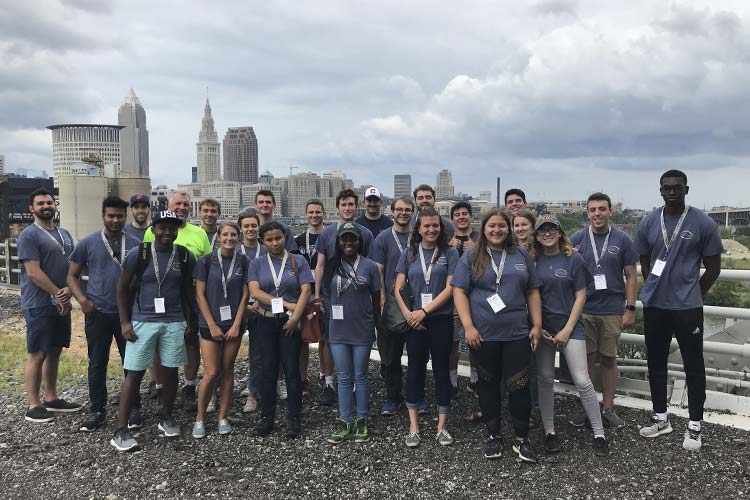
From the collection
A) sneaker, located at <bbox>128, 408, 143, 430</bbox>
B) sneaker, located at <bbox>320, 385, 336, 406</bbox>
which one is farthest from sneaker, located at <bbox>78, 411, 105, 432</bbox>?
sneaker, located at <bbox>320, 385, 336, 406</bbox>

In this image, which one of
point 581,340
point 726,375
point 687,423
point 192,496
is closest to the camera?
point 192,496

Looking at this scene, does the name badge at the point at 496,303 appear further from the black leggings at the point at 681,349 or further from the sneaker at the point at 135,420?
the sneaker at the point at 135,420

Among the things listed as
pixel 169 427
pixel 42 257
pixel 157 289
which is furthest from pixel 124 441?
pixel 42 257

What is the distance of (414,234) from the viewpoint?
15.3ft

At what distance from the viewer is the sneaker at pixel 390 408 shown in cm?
504

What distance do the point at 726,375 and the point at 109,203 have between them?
667 centimetres

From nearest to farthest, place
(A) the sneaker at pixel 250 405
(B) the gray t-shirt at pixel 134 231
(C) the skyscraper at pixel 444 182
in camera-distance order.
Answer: (B) the gray t-shirt at pixel 134 231 → (A) the sneaker at pixel 250 405 → (C) the skyscraper at pixel 444 182

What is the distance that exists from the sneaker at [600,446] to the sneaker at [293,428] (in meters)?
2.42

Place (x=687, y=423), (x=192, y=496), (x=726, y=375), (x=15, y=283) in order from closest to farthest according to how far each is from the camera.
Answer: (x=192, y=496), (x=687, y=423), (x=726, y=375), (x=15, y=283)

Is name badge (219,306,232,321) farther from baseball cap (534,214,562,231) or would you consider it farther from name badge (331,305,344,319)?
baseball cap (534,214,562,231)

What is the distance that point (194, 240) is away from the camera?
5.34 meters

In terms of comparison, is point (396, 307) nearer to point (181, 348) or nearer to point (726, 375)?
point (181, 348)

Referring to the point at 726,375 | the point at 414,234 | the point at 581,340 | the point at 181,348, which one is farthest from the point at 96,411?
the point at 726,375

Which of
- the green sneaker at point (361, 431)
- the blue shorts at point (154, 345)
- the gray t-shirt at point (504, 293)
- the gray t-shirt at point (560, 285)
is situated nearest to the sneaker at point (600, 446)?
the gray t-shirt at point (560, 285)
